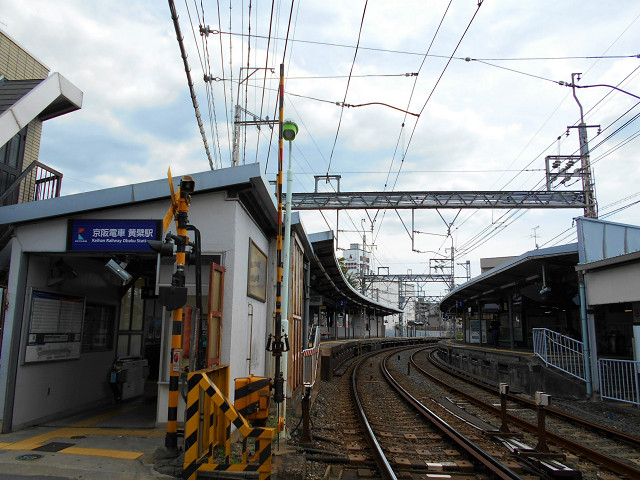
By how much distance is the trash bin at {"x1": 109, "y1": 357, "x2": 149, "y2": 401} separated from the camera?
10.5 meters

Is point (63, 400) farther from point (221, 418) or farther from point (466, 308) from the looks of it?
point (466, 308)

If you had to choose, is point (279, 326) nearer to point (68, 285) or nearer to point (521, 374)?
point (68, 285)

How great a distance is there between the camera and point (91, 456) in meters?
6.40

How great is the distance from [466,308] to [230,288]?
32.4 meters

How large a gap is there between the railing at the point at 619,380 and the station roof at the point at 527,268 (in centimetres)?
373

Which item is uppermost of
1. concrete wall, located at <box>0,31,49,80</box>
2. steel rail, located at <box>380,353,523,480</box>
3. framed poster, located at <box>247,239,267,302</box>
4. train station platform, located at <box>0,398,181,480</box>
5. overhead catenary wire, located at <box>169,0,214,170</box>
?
concrete wall, located at <box>0,31,49,80</box>

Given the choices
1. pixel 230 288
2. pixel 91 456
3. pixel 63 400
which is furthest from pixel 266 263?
pixel 91 456

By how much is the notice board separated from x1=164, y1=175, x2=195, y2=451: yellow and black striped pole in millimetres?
A: 3449

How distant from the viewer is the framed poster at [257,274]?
9.31 m

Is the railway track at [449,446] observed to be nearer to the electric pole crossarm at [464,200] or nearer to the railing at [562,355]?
the railing at [562,355]

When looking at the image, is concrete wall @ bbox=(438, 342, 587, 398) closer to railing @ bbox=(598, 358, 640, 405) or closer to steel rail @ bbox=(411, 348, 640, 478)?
railing @ bbox=(598, 358, 640, 405)

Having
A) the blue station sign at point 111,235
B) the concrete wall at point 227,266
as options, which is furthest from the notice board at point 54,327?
the concrete wall at point 227,266

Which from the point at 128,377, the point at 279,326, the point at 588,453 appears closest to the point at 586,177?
the point at 588,453

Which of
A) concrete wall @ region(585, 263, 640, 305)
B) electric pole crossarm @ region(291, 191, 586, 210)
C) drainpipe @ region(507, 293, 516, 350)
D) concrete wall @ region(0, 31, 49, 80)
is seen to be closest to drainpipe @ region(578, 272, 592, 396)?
concrete wall @ region(585, 263, 640, 305)
